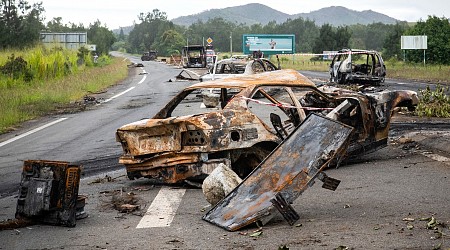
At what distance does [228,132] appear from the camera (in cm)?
916

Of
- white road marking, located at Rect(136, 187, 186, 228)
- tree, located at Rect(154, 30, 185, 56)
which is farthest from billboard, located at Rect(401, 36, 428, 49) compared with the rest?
tree, located at Rect(154, 30, 185, 56)

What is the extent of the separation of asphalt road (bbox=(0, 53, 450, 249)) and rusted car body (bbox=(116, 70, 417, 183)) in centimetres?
33

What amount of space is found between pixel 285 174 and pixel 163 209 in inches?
60.5

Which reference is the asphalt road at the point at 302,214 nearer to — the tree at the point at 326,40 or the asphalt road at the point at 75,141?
the asphalt road at the point at 75,141

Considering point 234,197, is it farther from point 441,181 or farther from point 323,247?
point 441,181

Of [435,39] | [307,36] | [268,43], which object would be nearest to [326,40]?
[268,43]

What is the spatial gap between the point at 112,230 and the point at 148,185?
2.67 m

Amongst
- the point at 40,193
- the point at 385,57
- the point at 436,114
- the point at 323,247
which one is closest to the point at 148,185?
the point at 40,193

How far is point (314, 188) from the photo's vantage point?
9.09 metres

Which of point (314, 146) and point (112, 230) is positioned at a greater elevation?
point (314, 146)

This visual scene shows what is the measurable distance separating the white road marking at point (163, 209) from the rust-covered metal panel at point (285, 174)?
1.60 ft

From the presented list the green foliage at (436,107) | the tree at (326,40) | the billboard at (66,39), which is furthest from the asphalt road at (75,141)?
the tree at (326,40)

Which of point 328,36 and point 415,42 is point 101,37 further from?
point 415,42

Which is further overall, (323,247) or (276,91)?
(276,91)
